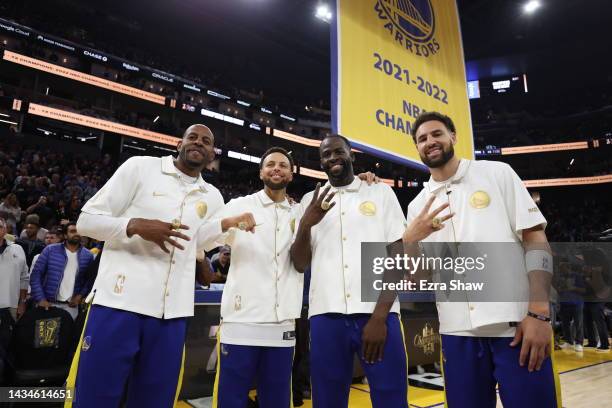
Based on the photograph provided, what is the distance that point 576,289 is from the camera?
814 cm

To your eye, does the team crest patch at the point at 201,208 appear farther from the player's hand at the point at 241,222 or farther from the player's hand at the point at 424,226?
the player's hand at the point at 424,226

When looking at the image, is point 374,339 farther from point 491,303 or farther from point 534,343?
point 534,343

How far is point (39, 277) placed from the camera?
529cm

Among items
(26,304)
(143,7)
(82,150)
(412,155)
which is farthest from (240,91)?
(412,155)

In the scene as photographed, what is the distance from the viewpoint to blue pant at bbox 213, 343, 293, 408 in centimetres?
227

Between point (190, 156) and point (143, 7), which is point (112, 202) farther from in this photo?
point (143, 7)

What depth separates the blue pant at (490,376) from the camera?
61.2 inches

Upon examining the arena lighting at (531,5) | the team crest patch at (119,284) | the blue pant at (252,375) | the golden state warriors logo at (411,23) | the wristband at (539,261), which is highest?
the arena lighting at (531,5)

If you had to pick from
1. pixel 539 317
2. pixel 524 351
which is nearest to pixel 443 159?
pixel 539 317

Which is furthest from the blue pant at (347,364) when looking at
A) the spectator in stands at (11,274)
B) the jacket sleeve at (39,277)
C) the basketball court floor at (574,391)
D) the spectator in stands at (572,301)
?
the spectator in stands at (572,301)

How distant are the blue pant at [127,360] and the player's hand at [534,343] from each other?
66.4 inches

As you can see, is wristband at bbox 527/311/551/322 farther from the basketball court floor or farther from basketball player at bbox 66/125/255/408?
the basketball court floor

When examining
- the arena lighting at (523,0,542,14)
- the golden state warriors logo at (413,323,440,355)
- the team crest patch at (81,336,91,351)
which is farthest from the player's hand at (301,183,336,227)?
the arena lighting at (523,0,542,14)

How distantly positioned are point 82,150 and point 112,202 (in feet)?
68.3
